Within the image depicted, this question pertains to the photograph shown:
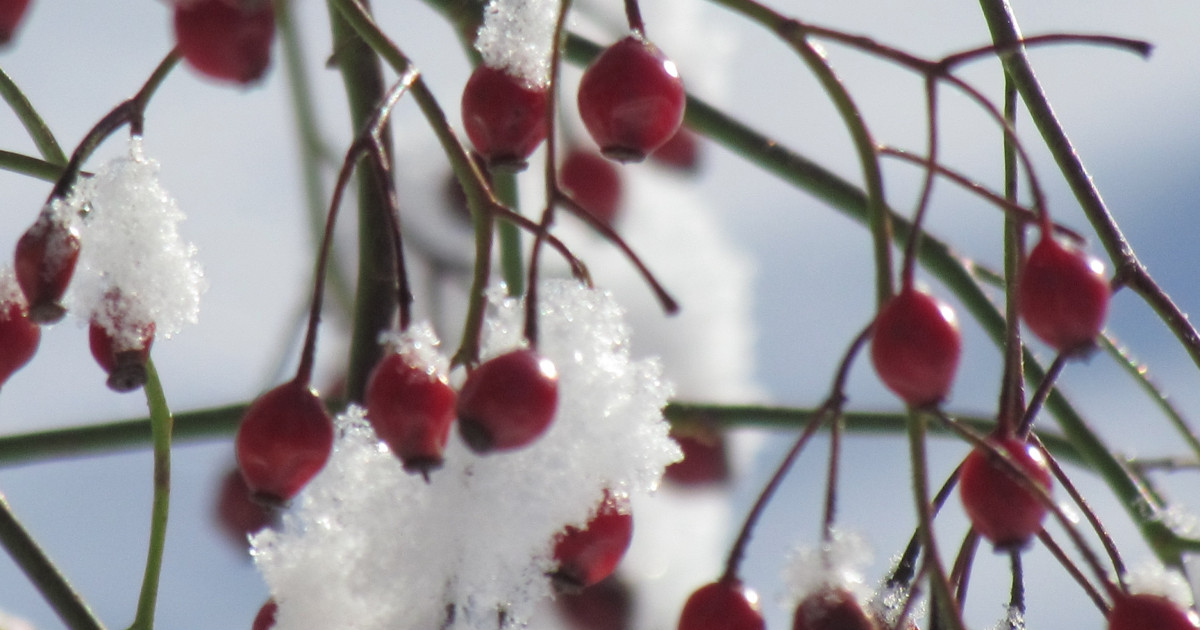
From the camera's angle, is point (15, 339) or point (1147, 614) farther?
point (15, 339)

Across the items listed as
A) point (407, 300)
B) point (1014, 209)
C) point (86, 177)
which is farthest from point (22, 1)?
point (1014, 209)

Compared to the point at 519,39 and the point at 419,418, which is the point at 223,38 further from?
the point at 419,418

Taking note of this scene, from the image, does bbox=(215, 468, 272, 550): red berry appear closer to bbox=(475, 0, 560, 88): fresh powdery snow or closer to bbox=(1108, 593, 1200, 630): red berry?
bbox=(475, 0, 560, 88): fresh powdery snow

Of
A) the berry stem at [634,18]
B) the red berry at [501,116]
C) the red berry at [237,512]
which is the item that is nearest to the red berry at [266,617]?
the red berry at [501,116]

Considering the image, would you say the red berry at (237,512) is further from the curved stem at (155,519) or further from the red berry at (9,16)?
the red berry at (9,16)

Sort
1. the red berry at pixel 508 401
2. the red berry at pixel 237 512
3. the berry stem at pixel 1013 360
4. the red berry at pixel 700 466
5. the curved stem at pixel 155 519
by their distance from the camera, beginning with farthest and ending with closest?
the red berry at pixel 700 466 < the red berry at pixel 237 512 < the curved stem at pixel 155 519 < the berry stem at pixel 1013 360 < the red berry at pixel 508 401

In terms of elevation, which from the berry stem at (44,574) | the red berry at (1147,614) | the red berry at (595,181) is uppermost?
the red berry at (595,181)

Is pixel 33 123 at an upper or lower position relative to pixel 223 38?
lower

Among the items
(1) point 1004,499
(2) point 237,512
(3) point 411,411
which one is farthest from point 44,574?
(2) point 237,512
